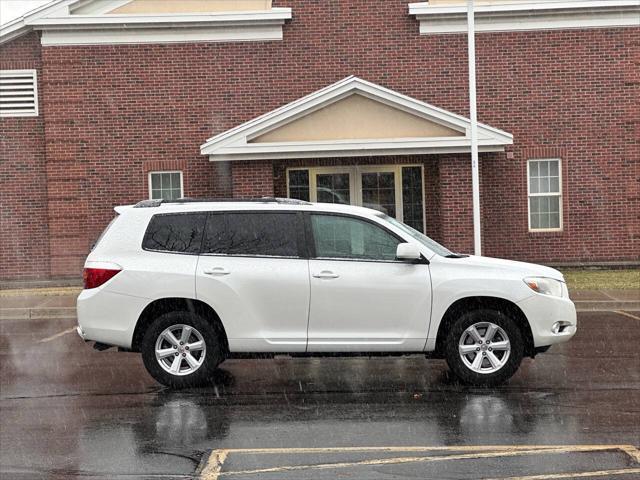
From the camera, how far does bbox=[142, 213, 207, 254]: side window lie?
31.4 feet

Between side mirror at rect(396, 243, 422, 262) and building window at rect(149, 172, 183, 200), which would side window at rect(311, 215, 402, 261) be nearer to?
side mirror at rect(396, 243, 422, 262)

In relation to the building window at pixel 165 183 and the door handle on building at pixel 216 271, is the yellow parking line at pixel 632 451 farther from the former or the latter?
the building window at pixel 165 183

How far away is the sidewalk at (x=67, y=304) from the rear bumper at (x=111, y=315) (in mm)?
7074

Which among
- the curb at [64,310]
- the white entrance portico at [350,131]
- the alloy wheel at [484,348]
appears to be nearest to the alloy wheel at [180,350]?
the alloy wheel at [484,348]

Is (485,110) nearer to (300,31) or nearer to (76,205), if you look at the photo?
(300,31)

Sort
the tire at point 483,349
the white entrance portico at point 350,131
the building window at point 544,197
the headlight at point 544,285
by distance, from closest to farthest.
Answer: the tire at point 483,349 < the headlight at point 544,285 < the white entrance portico at point 350,131 < the building window at point 544,197

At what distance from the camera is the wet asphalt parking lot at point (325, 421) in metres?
6.44

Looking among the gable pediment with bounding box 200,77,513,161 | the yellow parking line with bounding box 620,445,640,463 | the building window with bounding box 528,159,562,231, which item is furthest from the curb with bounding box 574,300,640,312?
the yellow parking line with bounding box 620,445,640,463

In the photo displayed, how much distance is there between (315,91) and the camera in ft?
71.1

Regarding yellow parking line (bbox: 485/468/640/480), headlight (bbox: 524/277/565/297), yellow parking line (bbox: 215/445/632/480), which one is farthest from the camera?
headlight (bbox: 524/277/565/297)

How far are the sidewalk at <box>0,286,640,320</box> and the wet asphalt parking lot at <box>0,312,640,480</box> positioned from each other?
4688 millimetres

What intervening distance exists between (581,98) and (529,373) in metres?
13.0

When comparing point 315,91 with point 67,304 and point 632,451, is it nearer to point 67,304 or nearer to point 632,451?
point 67,304

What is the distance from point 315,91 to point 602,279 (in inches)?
289
